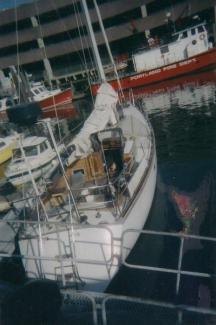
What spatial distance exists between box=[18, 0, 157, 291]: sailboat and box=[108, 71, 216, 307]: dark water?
112 cm

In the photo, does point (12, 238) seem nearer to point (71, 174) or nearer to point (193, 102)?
point (71, 174)

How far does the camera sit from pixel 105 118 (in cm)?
1549

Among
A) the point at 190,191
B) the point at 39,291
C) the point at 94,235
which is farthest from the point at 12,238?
the point at 190,191

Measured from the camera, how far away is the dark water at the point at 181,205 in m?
10.1

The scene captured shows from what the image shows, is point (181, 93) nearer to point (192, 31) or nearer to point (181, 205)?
point (192, 31)

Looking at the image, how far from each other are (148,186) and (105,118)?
4292mm

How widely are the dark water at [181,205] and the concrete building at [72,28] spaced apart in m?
20.4

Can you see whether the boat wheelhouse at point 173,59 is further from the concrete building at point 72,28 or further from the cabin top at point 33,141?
the cabin top at point 33,141

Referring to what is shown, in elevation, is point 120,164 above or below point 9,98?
below

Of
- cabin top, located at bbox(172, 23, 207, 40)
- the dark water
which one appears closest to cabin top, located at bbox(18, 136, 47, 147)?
the dark water

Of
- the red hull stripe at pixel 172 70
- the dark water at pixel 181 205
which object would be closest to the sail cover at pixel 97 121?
the dark water at pixel 181 205

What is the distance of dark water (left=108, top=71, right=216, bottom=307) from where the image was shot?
399 inches

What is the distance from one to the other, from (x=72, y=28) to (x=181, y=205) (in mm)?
39874

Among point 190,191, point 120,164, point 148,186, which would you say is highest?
point 120,164
